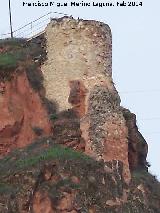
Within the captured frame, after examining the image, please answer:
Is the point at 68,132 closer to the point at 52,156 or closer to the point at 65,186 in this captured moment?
the point at 52,156

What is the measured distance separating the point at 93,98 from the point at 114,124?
1.50 m

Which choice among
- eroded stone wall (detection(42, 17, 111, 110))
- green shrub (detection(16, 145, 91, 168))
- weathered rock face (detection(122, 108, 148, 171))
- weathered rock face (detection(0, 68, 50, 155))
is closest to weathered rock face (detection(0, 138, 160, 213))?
green shrub (detection(16, 145, 91, 168))

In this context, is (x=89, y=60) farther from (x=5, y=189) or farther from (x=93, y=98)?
(x=5, y=189)

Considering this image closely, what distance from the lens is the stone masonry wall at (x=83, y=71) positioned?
39.3 metres

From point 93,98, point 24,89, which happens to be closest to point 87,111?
point 93,98

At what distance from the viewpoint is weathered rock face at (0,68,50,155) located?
40.6m

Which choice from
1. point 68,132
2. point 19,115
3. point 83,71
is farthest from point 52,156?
point 83,71

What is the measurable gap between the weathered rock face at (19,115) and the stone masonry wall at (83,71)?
0.80 metres

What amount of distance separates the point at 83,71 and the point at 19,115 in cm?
320

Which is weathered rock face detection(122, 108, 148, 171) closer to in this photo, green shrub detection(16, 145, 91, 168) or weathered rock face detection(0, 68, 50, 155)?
weathered rock face detection(0, 68, 50, 155)

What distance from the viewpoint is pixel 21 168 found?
37438mm

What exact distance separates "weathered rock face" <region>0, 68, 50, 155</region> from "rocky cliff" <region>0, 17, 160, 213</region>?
0.13ft

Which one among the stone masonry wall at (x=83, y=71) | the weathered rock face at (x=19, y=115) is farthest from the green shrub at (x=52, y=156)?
the weathered rock face at (x=19, y=115)

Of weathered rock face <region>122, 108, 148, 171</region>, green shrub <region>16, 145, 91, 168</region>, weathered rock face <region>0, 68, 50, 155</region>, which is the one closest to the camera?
green shrub <region>16, 145, 91, 168</region>
